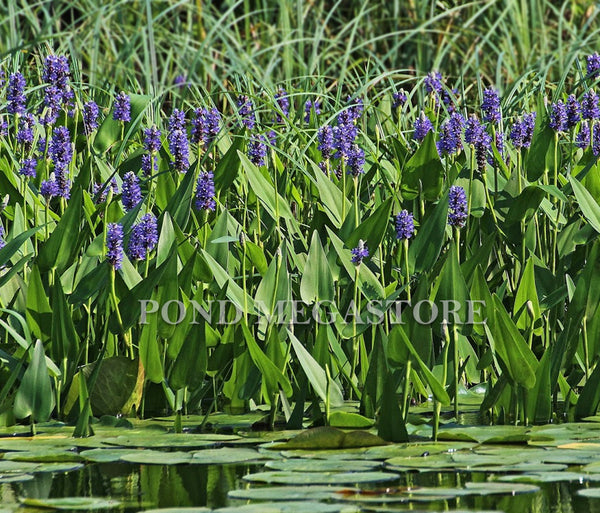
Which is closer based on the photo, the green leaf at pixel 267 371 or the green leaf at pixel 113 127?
the green leaf at pixel 267 371

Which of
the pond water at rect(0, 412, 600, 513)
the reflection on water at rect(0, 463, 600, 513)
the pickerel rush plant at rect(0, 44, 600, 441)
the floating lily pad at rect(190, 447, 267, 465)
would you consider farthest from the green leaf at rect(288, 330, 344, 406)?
the reflection on water at rect(0, 463, 600, 513)

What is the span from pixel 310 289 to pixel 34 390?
78cm

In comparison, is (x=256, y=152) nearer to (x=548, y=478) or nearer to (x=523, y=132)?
(x=523, y=132)

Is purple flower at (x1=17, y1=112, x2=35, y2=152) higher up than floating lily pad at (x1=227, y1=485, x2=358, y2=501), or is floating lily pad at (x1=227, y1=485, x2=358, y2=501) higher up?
purple flower at (x1=17, y1=112, x2=35, y2=152)

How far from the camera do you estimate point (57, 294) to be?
247cm

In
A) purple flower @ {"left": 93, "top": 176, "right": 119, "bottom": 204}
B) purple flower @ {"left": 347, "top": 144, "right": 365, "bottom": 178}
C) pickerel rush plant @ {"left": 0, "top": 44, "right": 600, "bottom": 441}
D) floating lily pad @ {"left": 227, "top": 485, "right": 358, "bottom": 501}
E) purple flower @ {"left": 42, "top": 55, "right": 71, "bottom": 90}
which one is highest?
purple flower @ {"left": 42, "top": 55, "right": 71, "bottom": 90}

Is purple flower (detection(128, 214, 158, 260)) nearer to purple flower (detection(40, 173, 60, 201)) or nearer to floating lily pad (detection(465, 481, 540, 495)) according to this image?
purple flower (detection(40, 173, 60, 201))

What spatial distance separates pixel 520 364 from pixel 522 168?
1.28 metres

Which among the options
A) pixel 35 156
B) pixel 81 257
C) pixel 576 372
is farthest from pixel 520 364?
pixel 35 156

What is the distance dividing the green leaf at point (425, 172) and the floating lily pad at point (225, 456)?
3.95ft

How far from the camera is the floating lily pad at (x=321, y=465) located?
190 cm

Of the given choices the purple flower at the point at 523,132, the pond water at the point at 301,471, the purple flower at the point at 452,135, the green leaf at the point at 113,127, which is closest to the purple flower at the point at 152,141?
the green leaf at the point at 113,127

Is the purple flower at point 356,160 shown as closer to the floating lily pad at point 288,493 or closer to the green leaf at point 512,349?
the green leaf at point 512,349

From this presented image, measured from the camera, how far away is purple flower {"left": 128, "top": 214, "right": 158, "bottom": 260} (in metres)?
2.54
